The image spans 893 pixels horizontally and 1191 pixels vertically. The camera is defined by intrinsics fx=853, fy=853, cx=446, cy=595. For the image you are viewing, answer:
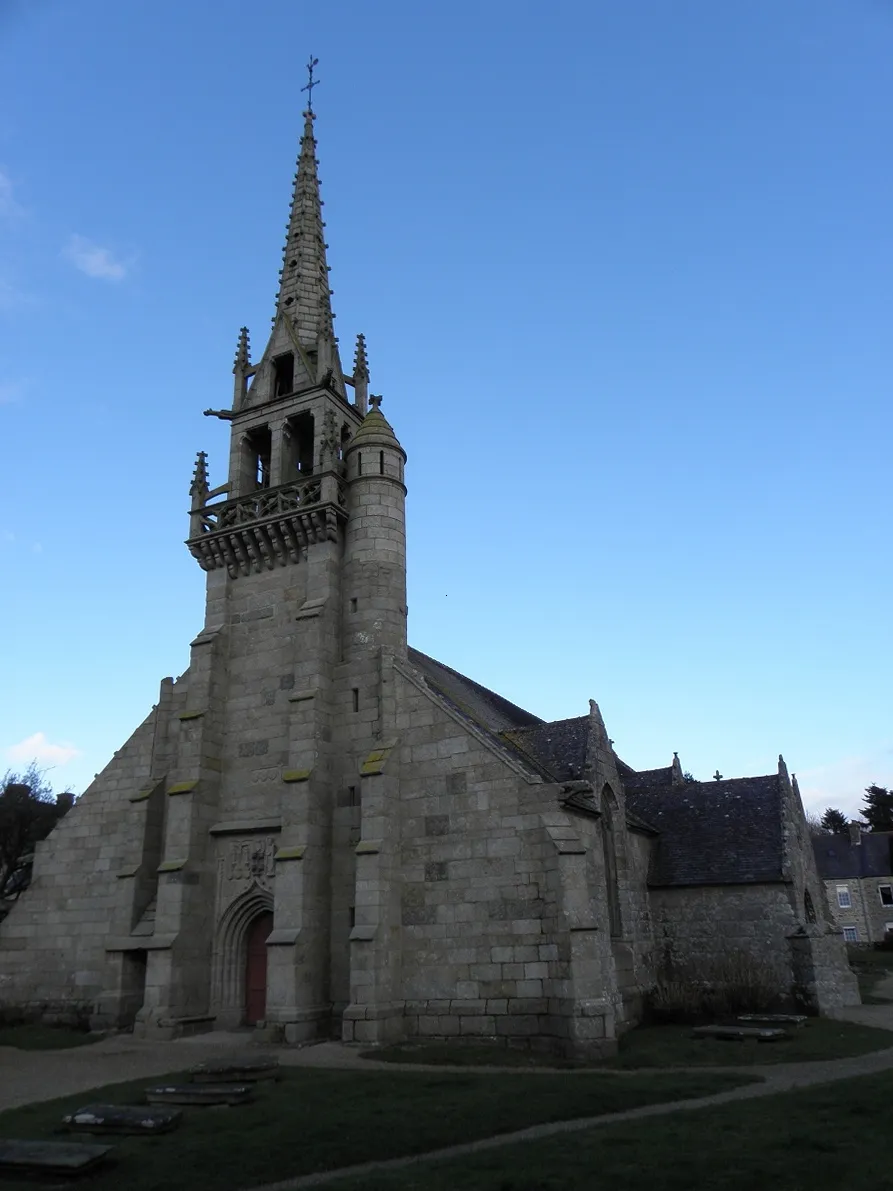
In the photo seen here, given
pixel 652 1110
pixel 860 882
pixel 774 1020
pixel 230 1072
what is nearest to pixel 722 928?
pixel 774 1020

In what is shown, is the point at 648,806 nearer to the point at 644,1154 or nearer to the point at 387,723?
the point at 387,723

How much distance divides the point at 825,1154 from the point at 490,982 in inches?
367

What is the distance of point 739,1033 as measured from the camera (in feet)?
57.9

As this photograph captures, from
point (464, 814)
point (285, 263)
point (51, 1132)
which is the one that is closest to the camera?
point (51, 1132)

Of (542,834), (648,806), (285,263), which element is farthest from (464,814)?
(285,263)

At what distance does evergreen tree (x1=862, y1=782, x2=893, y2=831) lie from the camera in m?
76.1

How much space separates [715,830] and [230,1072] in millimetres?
18052

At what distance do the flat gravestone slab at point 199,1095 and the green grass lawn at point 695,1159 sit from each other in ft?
14.4

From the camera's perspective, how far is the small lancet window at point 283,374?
26844mm

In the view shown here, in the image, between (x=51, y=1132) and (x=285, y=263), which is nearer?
(x=51, y=1132)

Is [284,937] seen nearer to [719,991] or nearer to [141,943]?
[141,943]

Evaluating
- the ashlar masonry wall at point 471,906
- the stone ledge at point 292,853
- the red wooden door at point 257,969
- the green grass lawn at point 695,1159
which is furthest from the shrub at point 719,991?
the green grass lawn at point 695,1159

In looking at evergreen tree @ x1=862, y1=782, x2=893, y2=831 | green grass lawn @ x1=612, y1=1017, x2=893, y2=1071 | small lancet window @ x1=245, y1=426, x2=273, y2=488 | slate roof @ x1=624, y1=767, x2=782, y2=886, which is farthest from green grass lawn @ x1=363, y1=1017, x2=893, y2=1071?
evergreen tree @ x1=862, y1=782, x2=893, y2=831

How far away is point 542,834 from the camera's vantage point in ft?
57.1
